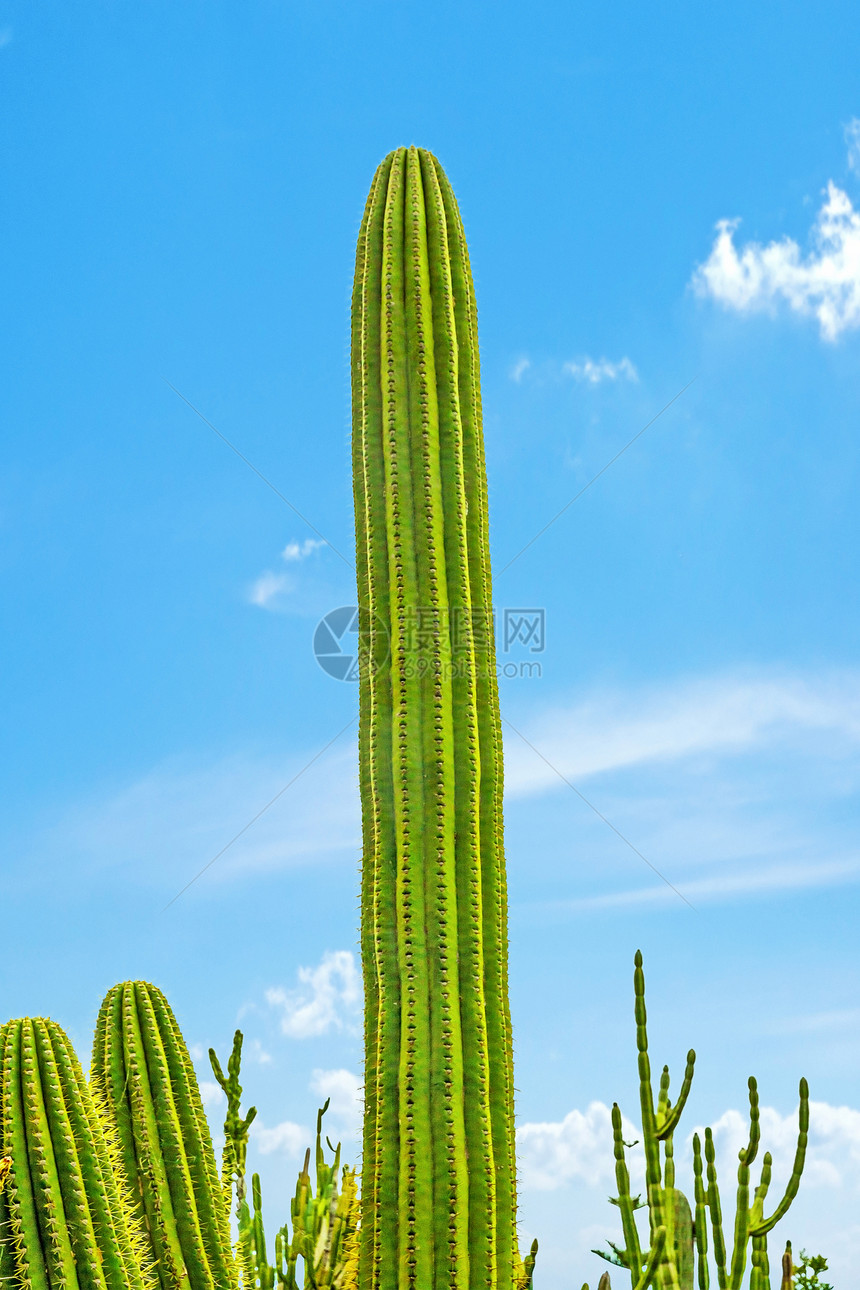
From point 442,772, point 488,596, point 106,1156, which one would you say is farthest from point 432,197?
point 106,1156

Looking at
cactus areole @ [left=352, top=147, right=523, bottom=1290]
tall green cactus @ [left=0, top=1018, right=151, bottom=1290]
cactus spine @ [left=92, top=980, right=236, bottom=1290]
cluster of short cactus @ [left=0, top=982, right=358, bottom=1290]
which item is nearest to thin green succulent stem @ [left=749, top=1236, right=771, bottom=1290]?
cactus areole @ [left=352, top=147, right=523, bottom=1290]

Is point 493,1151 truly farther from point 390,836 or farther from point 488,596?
point 488,596

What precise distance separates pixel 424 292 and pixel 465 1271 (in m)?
4.25

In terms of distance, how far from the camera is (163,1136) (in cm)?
488

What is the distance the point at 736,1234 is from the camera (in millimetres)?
3777

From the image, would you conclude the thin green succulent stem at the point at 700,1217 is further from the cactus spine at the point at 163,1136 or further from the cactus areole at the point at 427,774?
the cactus spine at the point at 163,1136

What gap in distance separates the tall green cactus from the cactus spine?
104 centimetres

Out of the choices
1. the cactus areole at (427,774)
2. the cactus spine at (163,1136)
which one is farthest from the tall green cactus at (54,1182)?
the cactus areole at (427,774)

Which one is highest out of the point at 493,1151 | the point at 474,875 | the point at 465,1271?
the point at 474,875

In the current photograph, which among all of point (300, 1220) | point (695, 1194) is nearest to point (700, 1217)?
point (695, 1194)

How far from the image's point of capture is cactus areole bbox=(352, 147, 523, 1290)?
455 centimetres

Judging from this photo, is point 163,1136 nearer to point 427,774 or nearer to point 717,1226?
point 427,774

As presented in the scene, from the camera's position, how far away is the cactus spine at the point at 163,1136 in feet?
15.7

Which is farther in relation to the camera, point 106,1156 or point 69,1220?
point 106,1156
